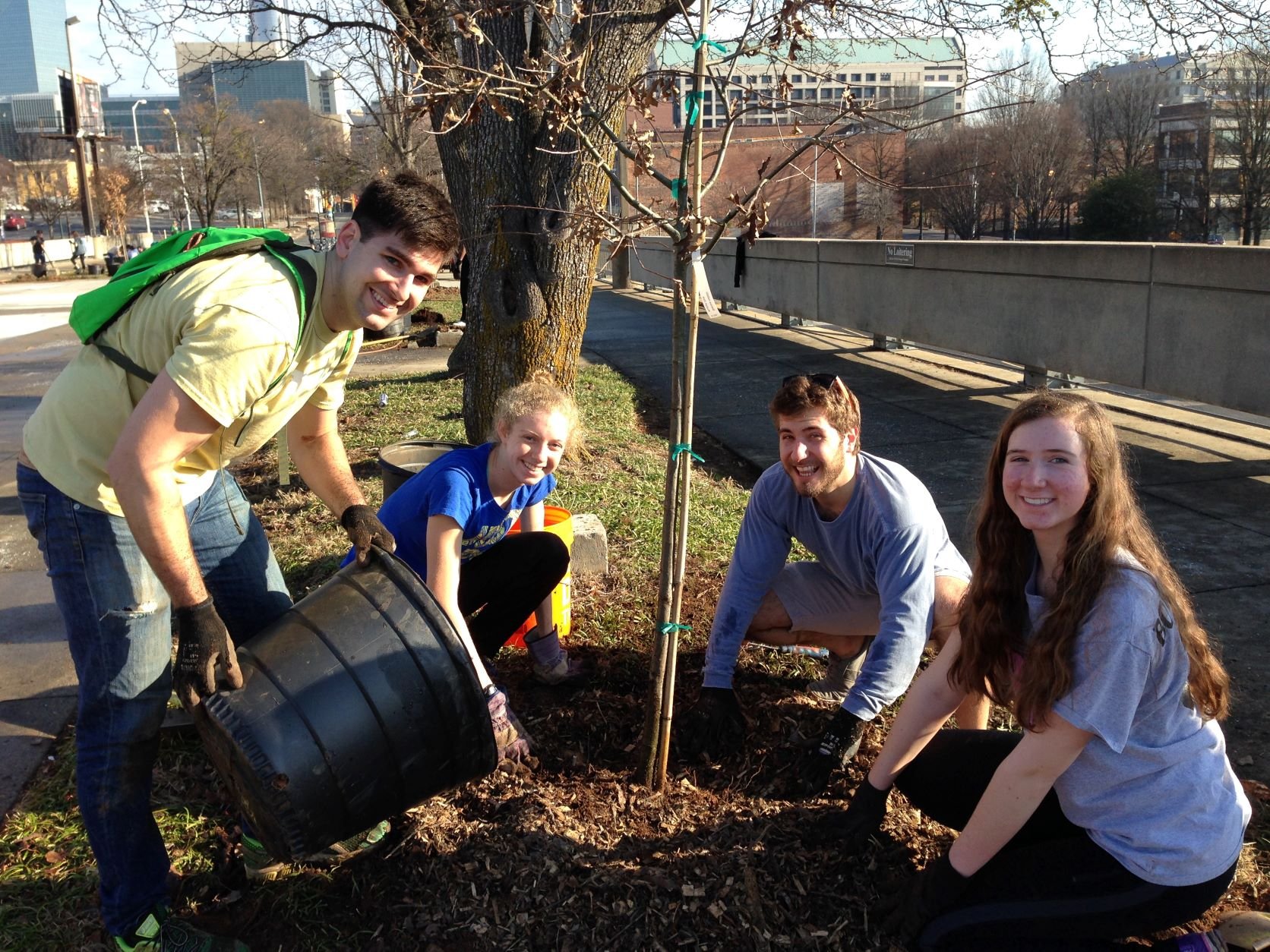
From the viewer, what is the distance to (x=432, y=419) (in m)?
7.49

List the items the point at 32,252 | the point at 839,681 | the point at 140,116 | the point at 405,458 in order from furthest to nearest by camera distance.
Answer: the point at 140,116 → the point at 32,252 → the point at 405,458 → the point at 839,681

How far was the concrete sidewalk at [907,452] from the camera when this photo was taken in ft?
11.4

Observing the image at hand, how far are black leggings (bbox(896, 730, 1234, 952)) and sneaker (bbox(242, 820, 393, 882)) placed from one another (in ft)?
4.40

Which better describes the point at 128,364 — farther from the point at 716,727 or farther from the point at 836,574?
the point at 836,574

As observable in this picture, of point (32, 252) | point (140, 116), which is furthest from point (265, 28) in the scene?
point (140, 116)

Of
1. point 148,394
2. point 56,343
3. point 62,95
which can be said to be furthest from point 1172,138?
point 148,394

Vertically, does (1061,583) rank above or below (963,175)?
below

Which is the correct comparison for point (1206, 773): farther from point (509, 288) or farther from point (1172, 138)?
point (1172, 138)

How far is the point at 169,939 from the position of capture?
6.96ft

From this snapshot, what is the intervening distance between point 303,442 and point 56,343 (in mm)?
13683

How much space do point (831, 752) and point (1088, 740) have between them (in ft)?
2.81

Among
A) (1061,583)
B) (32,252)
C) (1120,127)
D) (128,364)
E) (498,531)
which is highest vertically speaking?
(1120,127)

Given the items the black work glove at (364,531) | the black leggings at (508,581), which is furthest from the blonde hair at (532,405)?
the black work glove at (364,531)

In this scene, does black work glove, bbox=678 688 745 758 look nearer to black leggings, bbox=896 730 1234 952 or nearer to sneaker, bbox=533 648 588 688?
sneaker, bbox=533 648 588 688
